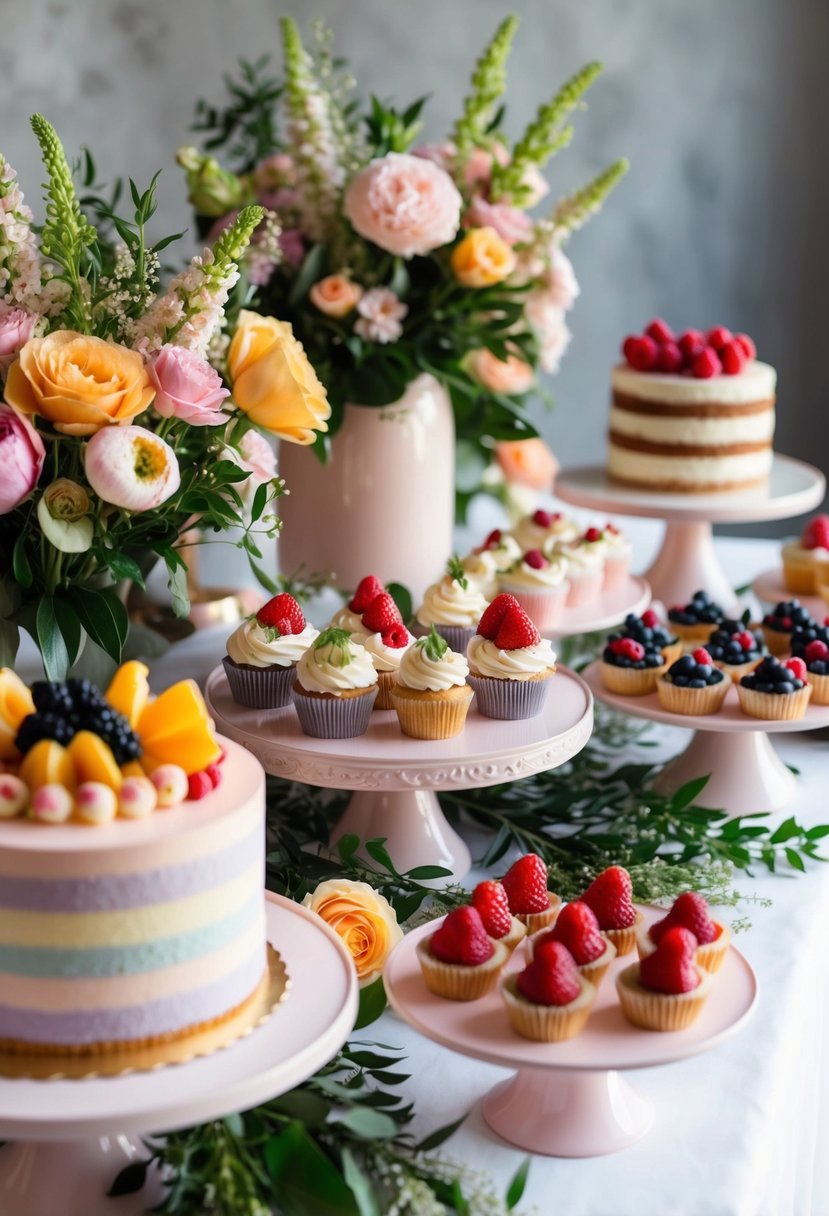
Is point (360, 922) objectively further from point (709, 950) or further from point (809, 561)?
point (809, 561)

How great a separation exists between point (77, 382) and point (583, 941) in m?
0.66

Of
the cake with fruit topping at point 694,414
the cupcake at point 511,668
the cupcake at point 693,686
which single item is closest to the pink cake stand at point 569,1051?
the cupcake at point 511,668

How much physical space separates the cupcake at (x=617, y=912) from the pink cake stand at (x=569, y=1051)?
2 cm

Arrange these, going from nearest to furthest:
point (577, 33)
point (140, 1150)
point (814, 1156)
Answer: point (140, 1150) < point (814, 1156) < point (577, 33)

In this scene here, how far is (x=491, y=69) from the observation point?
2.08 m

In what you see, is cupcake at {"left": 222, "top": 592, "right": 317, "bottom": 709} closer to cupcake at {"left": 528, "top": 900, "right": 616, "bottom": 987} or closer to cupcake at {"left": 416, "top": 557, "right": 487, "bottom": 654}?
cupcake at {"left": 416, "top": 557, "right": 487, "bottom": 654}

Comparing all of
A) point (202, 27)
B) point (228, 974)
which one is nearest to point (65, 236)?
point (228, 974)

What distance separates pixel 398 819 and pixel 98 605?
0.44 m

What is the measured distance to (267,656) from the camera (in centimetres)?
157

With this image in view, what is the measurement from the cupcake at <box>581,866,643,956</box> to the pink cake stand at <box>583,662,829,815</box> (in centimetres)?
57

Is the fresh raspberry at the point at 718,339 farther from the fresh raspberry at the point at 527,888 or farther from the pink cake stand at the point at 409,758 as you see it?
the fresh raspberry at the point at 527,888

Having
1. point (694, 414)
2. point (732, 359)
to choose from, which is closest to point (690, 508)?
point (694, 414)

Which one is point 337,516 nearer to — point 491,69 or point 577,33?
point 491,69

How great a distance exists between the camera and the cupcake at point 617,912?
1255 millimetres
